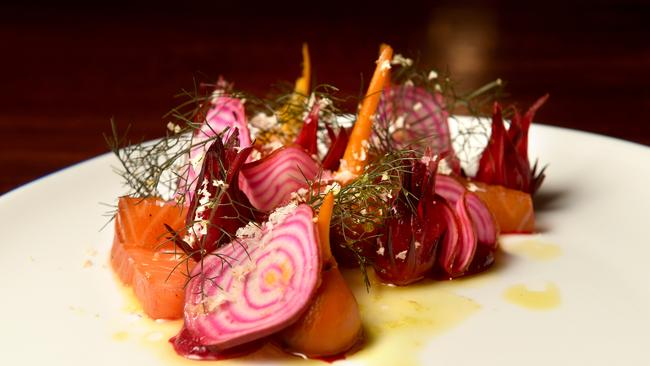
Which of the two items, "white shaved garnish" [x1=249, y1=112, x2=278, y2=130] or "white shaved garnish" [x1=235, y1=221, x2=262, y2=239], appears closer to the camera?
"white shaved garnish" [x1=235, y1=221, x2=262, y2=239]

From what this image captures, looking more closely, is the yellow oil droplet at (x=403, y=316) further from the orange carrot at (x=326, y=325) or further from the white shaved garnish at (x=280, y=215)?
the white shaved garnish at (x=280, y=215)

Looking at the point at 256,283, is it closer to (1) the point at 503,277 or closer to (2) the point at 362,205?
(2) the point at 362,205

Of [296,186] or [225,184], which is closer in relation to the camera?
[225,184]

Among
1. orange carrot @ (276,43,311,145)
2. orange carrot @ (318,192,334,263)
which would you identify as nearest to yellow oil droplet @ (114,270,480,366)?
orange carrot @ (318,192,334,263)

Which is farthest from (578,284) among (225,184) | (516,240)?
(225,184)

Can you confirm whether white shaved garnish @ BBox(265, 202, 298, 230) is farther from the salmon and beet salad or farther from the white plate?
the white plate

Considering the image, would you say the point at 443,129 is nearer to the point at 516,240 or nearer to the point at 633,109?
the point at 516,240
